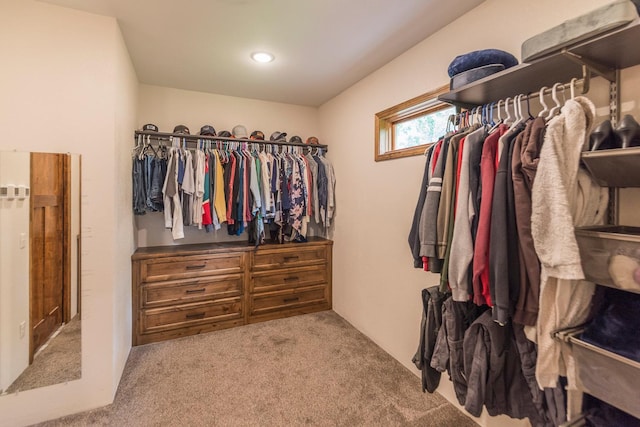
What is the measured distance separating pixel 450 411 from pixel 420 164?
5.26 feet

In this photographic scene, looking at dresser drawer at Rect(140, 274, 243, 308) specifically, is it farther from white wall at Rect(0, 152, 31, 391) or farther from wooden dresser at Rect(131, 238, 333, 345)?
white wall at Rect(0, 152, 31, 391)

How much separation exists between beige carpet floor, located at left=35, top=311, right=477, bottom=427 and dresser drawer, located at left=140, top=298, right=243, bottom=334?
146 mm

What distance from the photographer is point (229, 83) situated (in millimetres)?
2928

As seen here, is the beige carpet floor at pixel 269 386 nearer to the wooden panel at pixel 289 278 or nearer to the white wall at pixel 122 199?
the white wall at pixel 122 199

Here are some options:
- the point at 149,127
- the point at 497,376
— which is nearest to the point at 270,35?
the point at 149,127

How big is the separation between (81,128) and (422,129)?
2.30 meters

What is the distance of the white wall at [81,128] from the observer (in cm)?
166

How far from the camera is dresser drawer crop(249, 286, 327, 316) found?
9.96ft

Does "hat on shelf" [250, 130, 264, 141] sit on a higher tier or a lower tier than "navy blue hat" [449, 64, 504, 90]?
higher

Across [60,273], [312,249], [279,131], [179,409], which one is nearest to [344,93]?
[279,131]

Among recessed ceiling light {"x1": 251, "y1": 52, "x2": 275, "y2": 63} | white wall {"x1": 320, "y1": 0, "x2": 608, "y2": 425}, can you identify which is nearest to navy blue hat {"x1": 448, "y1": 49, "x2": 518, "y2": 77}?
white wall {"x1": 320, "y1": 0, "x2": 608, "y2": 425}

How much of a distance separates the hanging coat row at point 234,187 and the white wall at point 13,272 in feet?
3.08

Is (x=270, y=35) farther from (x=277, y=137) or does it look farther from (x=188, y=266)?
(x=188, y=266)

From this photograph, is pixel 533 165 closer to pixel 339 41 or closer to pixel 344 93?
pixel 339 41
